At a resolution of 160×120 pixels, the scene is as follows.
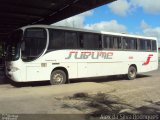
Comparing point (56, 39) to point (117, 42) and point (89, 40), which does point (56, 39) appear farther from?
point (117, 42)

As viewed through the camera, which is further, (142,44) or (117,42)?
(142,44)

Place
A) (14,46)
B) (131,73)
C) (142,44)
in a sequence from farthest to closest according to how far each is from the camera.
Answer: (142,44), (131,73), (14,46)

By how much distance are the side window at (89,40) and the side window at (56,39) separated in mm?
1307

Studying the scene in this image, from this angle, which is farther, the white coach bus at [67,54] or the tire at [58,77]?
the tire at [58,77]

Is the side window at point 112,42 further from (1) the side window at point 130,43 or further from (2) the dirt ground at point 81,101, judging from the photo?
(2) the dirt ground at point 81,101

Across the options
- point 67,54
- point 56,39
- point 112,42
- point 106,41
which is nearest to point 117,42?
point 112,42

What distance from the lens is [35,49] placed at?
14266 mm

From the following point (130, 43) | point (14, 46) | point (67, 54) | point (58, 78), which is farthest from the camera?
point (130, 43)

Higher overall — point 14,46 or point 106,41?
point 106,41

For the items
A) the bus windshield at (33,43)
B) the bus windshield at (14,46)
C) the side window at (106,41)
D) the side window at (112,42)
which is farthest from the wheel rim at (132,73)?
the bus windshield at (14,46)

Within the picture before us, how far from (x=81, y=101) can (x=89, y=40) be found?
21.4 ft

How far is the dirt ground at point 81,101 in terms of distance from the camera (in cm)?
902

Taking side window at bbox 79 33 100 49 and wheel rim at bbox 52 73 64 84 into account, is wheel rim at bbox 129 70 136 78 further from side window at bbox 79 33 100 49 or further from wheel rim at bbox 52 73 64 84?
wheel rim at bbox 52 73 64 84

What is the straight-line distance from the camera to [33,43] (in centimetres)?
1423
